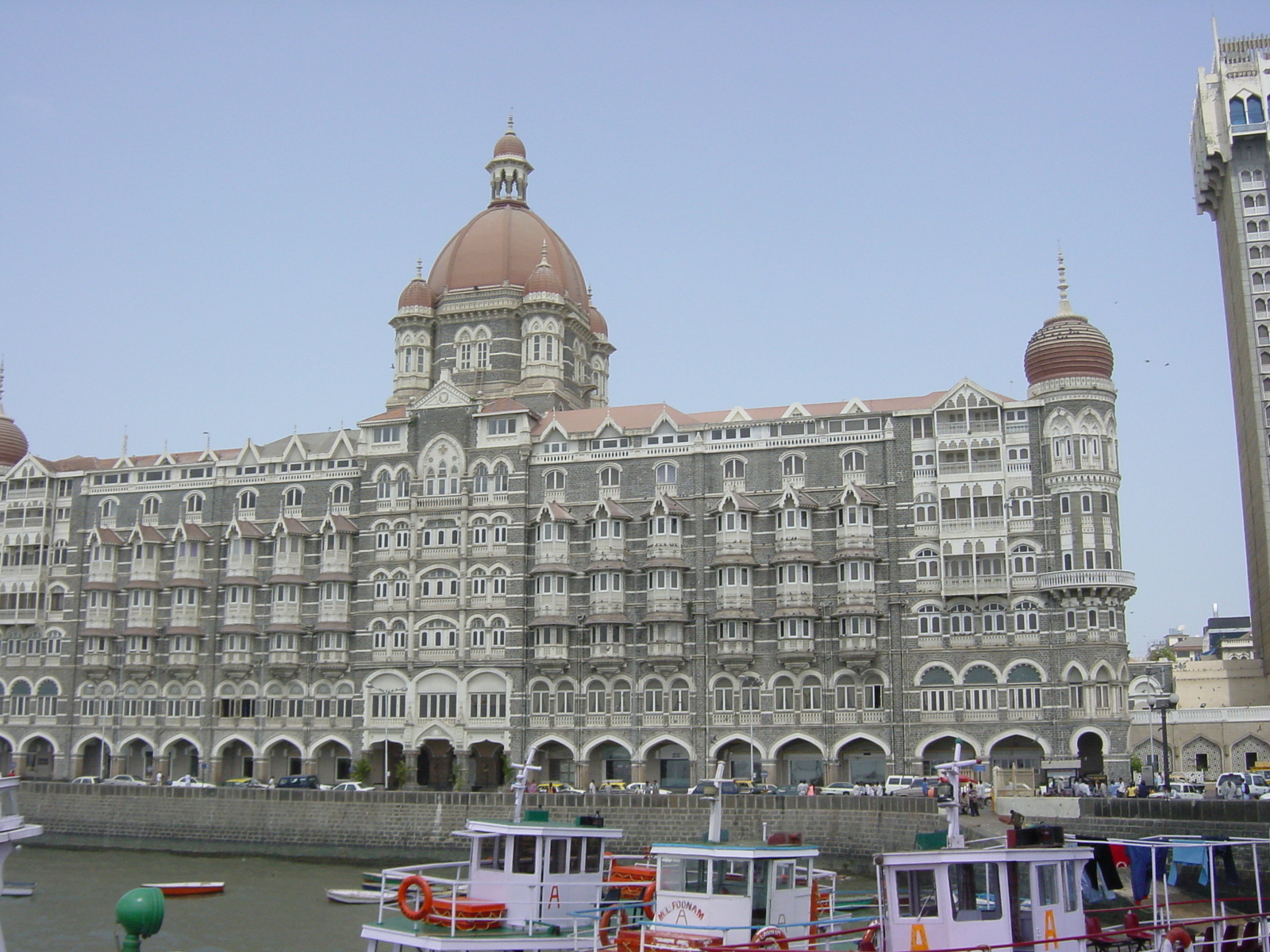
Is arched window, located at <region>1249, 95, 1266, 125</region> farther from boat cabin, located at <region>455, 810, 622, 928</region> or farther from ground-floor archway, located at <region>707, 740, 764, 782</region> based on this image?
boat cabin, located at <region>455, 810, 622, 928</region>

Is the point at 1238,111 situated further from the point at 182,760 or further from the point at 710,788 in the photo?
the point at 182,760

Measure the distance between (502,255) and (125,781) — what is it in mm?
41575

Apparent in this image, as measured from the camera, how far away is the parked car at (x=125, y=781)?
74500 mm

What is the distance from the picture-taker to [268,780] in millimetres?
80938

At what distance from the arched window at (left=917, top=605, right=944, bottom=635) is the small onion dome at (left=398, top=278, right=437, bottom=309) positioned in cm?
4021

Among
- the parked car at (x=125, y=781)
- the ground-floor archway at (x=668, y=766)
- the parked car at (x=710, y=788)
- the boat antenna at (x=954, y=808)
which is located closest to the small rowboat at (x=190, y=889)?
the parked car at (x=125, y=781)

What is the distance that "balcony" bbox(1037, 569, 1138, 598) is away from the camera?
226 feet

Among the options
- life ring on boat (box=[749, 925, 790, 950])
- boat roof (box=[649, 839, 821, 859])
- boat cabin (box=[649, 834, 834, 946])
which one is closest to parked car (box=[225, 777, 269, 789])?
boat cabin (box=[649, 834, 834, 946])

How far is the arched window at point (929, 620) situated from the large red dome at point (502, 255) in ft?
114

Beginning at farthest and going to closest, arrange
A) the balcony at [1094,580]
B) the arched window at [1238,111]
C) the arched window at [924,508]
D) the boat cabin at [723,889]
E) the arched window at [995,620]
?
the arched window at [1238,111]
the arched window at [924,508]
the arched window at [995,620]
the balcony at [1094,580]
the boat cabin at [723,889]

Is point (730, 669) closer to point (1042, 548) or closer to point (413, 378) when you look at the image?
point (1042, 548)

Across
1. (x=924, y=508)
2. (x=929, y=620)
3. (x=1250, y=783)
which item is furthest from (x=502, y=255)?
(x=1250, y=783)

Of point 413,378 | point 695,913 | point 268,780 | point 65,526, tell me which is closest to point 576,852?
point 695,913

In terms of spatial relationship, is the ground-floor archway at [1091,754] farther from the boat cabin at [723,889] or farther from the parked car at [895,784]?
the boat cabin at [723,889]
